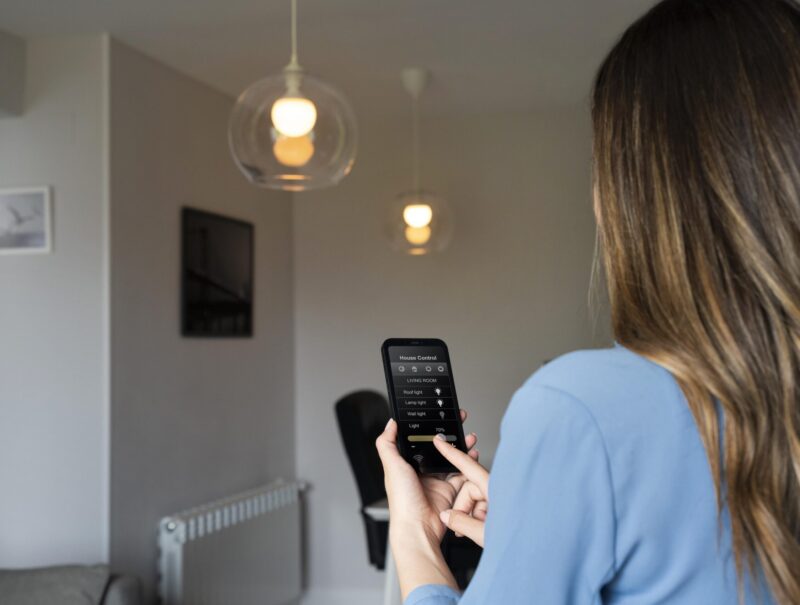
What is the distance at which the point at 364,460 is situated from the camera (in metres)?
3.54

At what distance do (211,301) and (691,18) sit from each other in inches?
134

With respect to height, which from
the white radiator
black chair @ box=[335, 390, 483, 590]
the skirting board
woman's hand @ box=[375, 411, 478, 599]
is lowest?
the skirting board

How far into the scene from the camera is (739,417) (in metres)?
0.60

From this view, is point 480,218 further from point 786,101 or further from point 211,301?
point 786,101

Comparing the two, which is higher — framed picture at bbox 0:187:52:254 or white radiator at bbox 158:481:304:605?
framed picture at bbox 0:187:52:254

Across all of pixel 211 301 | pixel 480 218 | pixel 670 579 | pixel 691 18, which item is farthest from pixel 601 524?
pixel 480 218

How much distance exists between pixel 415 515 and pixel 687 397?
0.32m

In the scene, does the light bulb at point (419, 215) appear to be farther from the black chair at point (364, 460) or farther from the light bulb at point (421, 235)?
the black chair at point (364, 460)

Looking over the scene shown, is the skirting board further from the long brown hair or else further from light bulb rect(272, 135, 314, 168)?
the long brown hair

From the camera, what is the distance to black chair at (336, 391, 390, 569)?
354 cm

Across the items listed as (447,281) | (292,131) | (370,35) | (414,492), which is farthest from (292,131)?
(447,281)

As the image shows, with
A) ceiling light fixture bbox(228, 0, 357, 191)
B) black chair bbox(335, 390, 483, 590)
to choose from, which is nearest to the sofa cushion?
black chair bbox(335, 390, 483, 590)

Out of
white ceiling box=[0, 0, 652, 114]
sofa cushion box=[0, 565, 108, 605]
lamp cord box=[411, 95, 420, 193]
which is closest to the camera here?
sofa cushion box=[0, 565, 108, 605]

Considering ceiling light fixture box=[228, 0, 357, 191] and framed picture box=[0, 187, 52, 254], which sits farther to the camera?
framed picture box=[0, 187, 52, 254]
